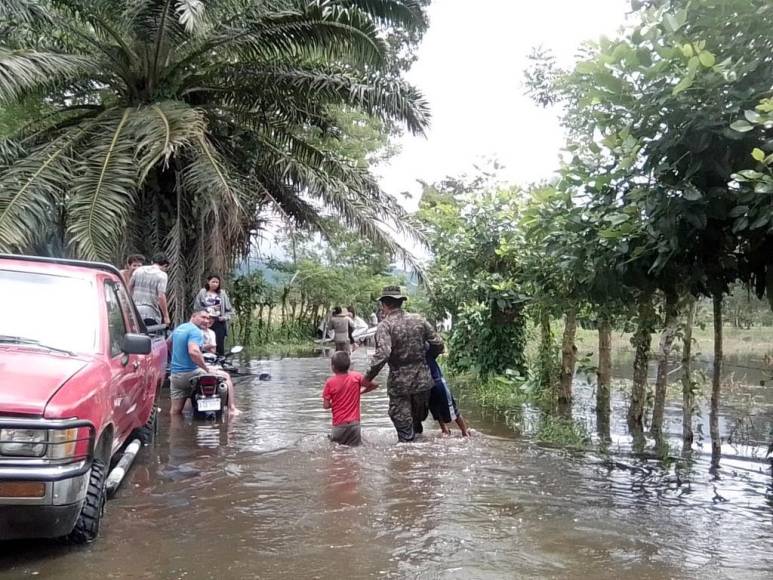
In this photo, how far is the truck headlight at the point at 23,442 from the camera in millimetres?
4070

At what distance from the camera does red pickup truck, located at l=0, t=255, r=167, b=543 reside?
4094mm

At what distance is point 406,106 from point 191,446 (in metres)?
7.98

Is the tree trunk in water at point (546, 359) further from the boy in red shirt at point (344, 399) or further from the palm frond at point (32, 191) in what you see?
the palm frond at point (32, 191)

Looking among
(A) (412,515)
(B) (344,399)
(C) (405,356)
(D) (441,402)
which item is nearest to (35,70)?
(B) (344,399)

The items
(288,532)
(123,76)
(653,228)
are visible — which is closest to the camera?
(288,532)

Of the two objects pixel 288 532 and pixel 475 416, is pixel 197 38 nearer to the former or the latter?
pixel 475 416

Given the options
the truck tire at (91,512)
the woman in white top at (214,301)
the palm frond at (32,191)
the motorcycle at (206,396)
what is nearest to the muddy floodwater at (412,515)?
the truck tire at (91,512)

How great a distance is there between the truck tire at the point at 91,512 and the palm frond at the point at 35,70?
7.87 meters

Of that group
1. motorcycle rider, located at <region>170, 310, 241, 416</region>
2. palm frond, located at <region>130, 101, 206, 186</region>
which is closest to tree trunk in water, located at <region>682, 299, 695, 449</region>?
motorcycle rider, located at <region>170, 310, 241, 416</region>

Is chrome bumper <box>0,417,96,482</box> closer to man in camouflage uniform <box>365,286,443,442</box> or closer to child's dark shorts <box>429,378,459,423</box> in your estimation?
man in camouflage uniform <box>365,286,443,442</box>

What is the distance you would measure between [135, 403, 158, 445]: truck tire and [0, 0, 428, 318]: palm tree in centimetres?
389

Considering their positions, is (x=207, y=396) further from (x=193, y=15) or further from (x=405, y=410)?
(x=193, y=15)

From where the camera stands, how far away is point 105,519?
17.7ft

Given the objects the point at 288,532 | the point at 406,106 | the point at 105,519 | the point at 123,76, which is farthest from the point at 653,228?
the point at 123,76
